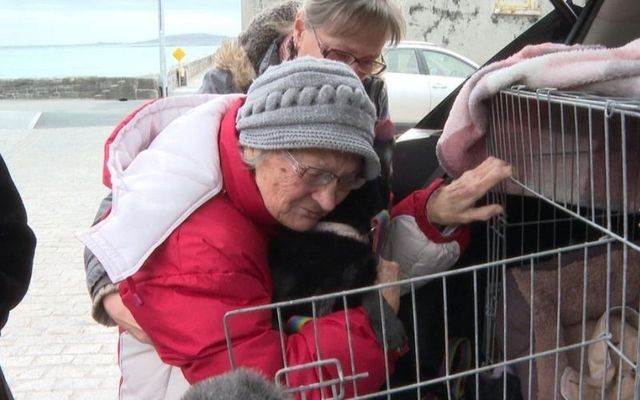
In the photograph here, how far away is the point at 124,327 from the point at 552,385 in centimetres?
78

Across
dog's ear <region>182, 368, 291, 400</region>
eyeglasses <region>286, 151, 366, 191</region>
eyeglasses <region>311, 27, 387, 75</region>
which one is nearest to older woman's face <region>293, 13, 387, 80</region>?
eyeglasses <region>311, 27, 387, 75</region>

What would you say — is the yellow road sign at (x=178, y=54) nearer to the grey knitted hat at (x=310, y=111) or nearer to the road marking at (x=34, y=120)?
the road marking at (x=34, y=120)

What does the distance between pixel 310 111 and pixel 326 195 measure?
17cm

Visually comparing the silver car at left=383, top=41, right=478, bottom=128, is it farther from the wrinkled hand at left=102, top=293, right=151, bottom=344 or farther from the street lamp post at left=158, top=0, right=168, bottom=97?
the wrinkled hand at left=102, top=293, right=151, bottom=344

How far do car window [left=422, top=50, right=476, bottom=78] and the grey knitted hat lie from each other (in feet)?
24.2

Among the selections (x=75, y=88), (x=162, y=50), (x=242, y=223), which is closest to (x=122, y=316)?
(x=242, y=223)

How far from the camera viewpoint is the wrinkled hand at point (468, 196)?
1.38m

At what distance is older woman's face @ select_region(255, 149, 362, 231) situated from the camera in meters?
1.24

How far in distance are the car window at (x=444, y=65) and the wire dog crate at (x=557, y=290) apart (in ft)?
23.4

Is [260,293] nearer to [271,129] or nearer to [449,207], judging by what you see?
[271,129]

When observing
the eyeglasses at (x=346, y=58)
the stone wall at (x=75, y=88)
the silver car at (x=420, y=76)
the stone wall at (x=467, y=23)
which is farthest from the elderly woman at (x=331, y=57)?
the stone wall at (x=75, y=88)

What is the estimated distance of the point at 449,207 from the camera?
148 centimetres

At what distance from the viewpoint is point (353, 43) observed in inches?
68.2

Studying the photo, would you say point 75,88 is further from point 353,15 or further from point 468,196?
point 468,196
